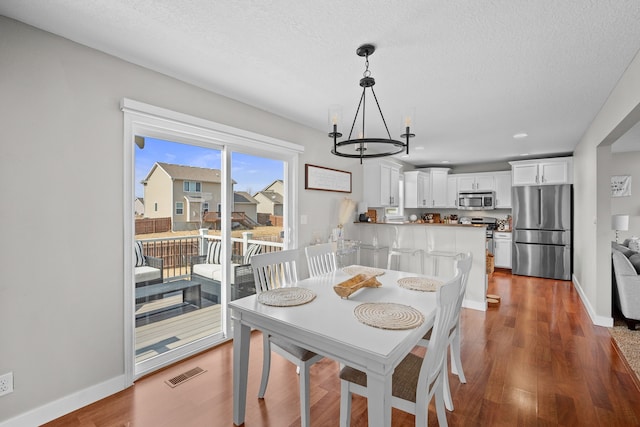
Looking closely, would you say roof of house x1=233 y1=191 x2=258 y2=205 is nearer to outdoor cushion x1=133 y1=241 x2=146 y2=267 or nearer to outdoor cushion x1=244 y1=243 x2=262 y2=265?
outdoor cushion x1=244 y1=243 x2=262 y2=265

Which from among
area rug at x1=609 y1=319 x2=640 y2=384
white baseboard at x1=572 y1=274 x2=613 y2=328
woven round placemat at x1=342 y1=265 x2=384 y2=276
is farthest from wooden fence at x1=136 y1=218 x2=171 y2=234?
white baseboard at x1=572 y1=274 x2=613 y2=328

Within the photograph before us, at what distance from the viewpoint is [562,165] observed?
18.4 ft

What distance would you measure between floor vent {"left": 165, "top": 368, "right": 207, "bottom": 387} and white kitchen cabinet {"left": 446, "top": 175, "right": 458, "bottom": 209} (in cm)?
636

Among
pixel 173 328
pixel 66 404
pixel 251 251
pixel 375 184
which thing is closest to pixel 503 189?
pixel 375 184

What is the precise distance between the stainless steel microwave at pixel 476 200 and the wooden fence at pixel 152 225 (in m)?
6.29

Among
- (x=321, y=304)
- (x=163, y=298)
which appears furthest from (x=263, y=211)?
(x=321, y=304)

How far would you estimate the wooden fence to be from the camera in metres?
2.42

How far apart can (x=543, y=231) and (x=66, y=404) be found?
6.99 meters

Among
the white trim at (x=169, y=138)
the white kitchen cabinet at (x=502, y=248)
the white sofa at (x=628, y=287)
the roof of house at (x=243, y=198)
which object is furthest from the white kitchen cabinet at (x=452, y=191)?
the roof of house at (x=243, y=198)

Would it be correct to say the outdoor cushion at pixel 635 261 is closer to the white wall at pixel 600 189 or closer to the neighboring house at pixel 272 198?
the white wall at pixel 600 189

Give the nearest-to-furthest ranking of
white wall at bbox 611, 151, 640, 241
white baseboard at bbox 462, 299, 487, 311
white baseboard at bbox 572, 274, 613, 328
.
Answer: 1. white baseboard at bbox 572, 274, 613, 328
2. white baseboard at bbox 462, 299, 487, 311
3. white wall at bbox 611, 151, 640, 241

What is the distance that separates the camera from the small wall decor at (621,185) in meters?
5.53

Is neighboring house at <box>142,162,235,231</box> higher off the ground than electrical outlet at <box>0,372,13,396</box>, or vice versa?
neighboring house at <box>142,162,235,231</box>

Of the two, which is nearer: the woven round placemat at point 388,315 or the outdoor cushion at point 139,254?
the woven round placemat at point 388,315
